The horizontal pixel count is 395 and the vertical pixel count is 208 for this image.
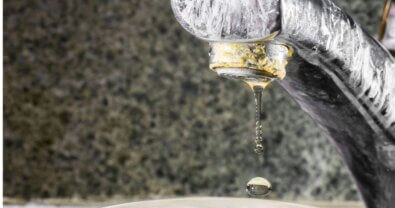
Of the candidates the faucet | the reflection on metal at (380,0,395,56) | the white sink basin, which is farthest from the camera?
the reflection on metal at (380,0,395,56)

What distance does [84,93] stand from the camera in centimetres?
95

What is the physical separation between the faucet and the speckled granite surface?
0.40 meters

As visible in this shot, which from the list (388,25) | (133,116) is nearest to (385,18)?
(388,25)

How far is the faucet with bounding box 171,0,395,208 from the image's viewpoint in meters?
0.37

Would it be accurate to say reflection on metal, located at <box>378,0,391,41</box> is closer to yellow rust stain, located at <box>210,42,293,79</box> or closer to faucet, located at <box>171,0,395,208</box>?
faucet, located at <box>171,0,395,208</box>

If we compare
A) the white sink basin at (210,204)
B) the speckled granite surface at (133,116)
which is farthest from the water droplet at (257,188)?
the speckled granite surface at (133,116)

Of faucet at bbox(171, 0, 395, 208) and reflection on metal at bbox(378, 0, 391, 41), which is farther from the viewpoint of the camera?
reflection on metal at bbox(378, 0, 391, 41)

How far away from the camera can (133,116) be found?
0.95 m

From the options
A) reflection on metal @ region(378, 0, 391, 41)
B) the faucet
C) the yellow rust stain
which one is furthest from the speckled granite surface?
the yellow rust stain

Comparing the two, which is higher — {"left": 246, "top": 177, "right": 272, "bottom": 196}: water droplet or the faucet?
the faucet

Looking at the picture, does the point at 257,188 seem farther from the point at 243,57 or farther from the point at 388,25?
the point at 388,25

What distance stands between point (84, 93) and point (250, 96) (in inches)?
9.8

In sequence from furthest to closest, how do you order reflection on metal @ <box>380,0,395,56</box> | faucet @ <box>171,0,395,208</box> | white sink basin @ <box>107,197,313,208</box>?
reflection on metal @ <box>380,0,395,56</box>
white sink basin @ <box>107,197,313,208</box>
faucet @ <box>171,0,395,208</box>

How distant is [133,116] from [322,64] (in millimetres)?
551
